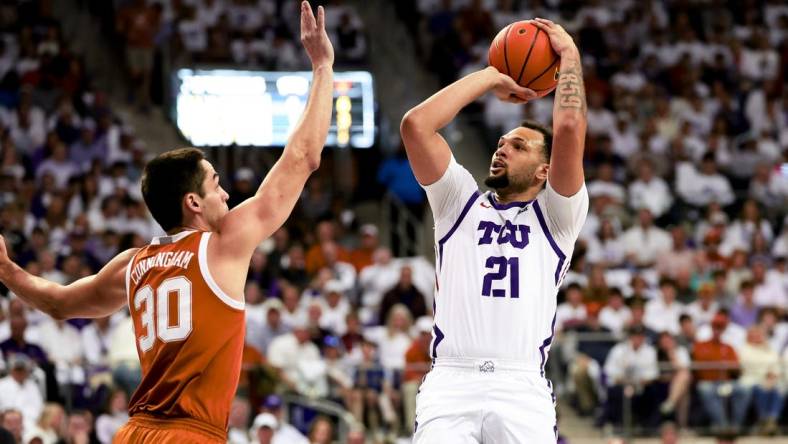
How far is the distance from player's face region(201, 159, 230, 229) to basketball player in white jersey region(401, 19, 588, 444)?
1.24 metres

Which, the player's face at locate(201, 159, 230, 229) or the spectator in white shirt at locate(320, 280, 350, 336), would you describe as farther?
the spectator in white shirt at locate(320, 280, 350, 336)

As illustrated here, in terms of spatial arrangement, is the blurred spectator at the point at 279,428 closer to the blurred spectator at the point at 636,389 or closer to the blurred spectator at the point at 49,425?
the blurred spectator at the point at 49,425

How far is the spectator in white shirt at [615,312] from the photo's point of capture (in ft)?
56.3

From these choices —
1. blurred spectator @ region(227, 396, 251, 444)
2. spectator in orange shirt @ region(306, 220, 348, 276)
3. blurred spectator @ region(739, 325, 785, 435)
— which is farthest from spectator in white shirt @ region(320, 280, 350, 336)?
blurred spectator @ region(739, 325, 785, 435)

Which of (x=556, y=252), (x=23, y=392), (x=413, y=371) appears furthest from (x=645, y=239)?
(x=556, y=252)

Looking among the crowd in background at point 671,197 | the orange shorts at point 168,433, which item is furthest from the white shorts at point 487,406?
the crowd in background at point 671,197

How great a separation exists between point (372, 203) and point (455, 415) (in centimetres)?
1543

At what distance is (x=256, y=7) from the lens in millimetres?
24047

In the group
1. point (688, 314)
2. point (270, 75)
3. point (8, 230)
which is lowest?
point (688, 314)

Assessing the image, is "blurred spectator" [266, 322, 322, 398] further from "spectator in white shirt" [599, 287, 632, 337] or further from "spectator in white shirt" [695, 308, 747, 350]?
"spectator in white shirt" [695, 308, 747, 350]

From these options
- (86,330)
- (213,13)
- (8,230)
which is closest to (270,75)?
(213,13)

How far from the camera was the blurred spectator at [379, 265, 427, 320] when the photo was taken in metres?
17.4

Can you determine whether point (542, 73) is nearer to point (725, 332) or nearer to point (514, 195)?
point (514, 195)

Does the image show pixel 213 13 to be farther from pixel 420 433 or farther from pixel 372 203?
pixel 420 433
